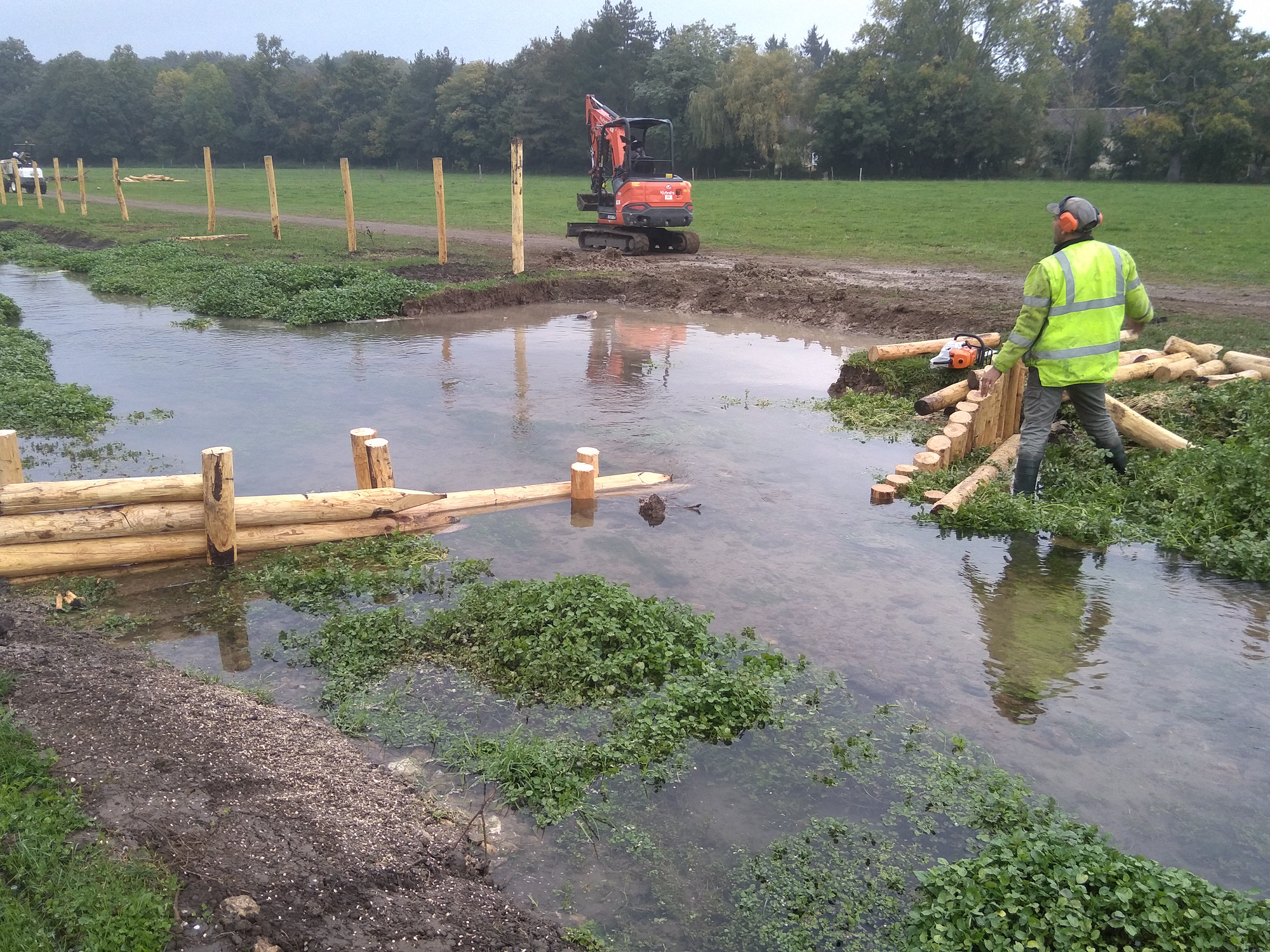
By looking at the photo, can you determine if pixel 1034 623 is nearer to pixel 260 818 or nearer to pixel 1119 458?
pixel 1119 458

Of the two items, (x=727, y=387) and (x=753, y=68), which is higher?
(x=753, y=68)

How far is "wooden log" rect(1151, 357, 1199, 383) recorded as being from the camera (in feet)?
33.1

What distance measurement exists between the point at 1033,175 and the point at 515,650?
2168 inches

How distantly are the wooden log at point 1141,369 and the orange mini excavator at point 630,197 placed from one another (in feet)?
46.9

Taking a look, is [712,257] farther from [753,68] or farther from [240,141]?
[240,141]

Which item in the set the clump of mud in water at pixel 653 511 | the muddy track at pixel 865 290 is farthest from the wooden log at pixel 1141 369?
the clump of mud in water at pixel 653 511

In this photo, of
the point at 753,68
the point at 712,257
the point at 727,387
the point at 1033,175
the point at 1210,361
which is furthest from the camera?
the point at 753,68

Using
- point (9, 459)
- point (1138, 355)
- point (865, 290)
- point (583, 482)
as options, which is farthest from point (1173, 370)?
point (9, 459)

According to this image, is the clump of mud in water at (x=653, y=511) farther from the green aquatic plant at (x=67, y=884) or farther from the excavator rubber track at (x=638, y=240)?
the excavator rubber track at (x=638, y=240)

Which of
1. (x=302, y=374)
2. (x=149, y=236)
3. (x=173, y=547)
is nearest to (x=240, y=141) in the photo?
(x=149, y=236)

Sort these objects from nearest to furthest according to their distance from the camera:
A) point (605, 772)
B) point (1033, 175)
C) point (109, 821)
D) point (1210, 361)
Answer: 1. point (109, 821)
2. point (605, 772)
3. point (1210, 361)
4. point (1033, 175)

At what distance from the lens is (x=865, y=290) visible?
57.6ft

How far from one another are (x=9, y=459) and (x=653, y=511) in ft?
17.1

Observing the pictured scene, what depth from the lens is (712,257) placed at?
75.6 feet
